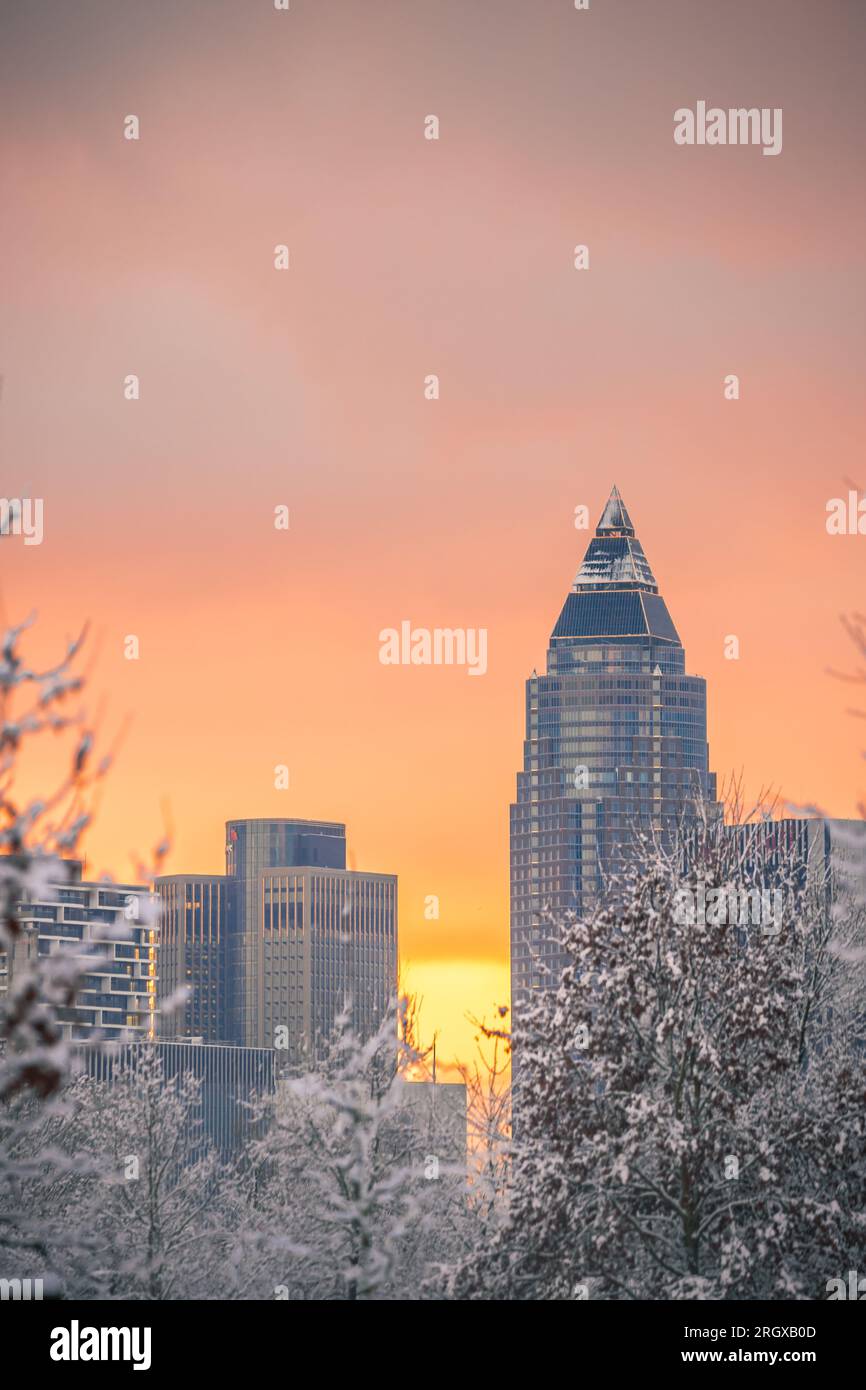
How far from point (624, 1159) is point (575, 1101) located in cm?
213

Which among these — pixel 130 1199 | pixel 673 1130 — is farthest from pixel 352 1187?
pixel 130 1199

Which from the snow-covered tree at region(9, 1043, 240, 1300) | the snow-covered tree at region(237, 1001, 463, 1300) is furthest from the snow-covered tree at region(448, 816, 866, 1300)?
the snow-covered tree at region(9, 1043, 240, 1300)

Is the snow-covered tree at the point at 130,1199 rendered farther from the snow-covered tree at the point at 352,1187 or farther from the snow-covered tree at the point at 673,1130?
the snow-covered tree at the point at 673,1130

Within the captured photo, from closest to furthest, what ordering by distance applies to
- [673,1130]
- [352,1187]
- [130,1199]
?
[673,1130] < [352,1187] < [130,1199]

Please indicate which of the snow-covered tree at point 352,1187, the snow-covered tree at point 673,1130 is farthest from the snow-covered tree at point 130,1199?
the snow-covered tree at point 673,1130

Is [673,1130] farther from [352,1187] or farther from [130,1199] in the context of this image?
[130,1199]

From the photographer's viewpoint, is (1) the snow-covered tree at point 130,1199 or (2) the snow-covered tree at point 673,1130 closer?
(2) the snow-covered tree at point 673,1130

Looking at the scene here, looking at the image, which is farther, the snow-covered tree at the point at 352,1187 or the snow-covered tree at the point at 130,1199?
the snow-covered tree at the point at 130,1199

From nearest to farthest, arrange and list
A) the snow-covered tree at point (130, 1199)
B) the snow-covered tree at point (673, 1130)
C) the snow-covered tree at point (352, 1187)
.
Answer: the snow-covered tree at point (673, 1130)
the snow-covered tree at point (352, 1187)
the snow-covered tree at point (130, 1199)

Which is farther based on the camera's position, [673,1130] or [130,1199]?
[130,1199]

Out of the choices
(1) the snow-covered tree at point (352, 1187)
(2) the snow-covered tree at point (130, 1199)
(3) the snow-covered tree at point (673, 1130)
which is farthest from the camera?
(2) the snow-covered tree at point (130, 1199)

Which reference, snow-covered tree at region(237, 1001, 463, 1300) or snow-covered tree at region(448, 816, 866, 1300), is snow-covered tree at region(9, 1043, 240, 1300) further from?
snow-covered tree at region(448, 816, 866, 1300)

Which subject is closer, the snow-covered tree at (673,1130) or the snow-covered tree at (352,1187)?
the snow-covered tree at (673,1130)
